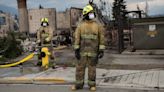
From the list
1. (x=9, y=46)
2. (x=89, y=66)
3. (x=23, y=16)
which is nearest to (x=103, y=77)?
(x=89, y=66)

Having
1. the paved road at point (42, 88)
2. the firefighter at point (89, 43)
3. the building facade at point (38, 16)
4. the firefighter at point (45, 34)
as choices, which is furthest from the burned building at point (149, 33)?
the firefighter at point (89, 43)

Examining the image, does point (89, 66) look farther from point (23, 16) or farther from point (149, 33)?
point (23, 16)

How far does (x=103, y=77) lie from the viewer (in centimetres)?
1098

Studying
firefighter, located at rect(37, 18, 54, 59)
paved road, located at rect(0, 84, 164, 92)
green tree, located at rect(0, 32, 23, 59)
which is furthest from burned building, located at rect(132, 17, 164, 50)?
paved road, located at rect(0, 84, 164, 92)

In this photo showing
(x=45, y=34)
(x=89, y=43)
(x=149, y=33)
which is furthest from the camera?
(x=149, y=33)

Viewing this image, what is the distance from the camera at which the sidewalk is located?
10.0m

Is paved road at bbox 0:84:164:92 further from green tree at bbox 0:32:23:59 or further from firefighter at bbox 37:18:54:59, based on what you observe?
green tree at bbox 0:32:23:59

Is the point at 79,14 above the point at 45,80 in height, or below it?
above

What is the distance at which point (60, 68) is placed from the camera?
42.2 ft

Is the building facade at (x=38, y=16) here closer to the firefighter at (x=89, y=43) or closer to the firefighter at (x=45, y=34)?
the firefighter at (x=45, y=34)

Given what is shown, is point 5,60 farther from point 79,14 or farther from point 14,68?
point 79,14

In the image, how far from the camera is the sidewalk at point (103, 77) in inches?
395

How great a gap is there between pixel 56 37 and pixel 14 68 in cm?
749

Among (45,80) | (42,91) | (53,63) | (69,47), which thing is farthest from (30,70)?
(69,47)
